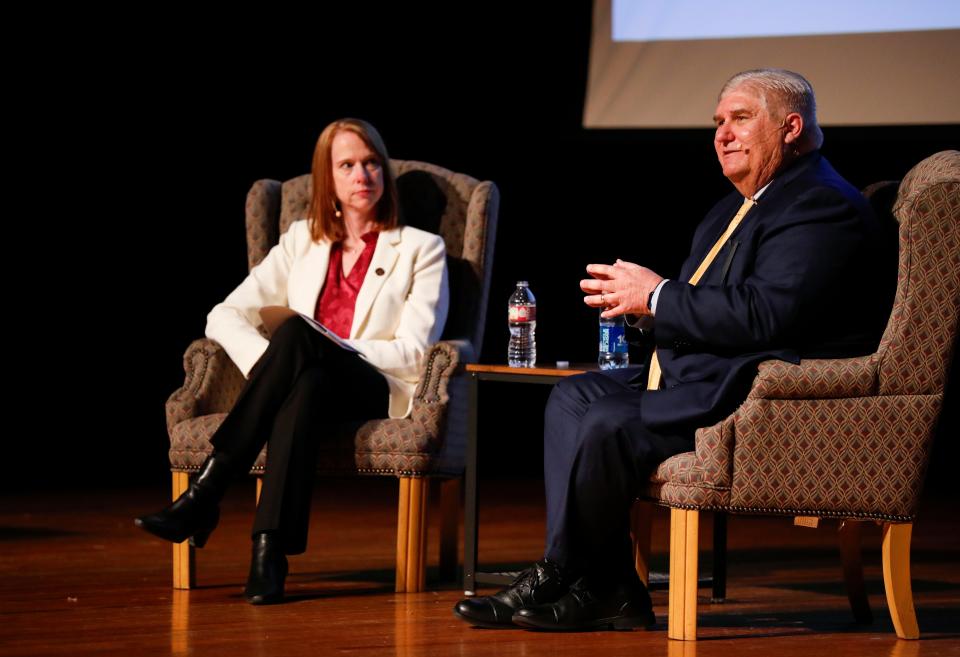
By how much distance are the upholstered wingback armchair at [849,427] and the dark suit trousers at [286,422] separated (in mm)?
962

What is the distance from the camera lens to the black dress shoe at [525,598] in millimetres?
2943

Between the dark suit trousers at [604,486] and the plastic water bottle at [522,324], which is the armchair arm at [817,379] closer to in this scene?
the dark suit trousers at [604,486]

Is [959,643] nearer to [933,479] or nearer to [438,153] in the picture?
[933,479]

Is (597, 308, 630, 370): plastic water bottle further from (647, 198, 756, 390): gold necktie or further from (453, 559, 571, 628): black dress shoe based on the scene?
(453, 559, 571, 628): black dress shoe

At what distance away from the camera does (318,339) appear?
3455 mm

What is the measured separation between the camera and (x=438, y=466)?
3.53 m

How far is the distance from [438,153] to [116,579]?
3032 mm

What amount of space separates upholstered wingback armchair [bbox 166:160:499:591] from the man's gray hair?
3.54 feet

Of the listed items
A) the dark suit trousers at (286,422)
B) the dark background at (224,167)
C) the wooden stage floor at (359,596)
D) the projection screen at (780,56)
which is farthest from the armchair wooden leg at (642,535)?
the dark background at (224,167)

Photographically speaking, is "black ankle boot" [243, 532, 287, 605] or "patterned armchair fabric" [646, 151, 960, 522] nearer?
"patterned armchair fabric" [646, 151, 960, 522]

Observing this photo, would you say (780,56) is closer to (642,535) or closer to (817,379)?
(642,535)

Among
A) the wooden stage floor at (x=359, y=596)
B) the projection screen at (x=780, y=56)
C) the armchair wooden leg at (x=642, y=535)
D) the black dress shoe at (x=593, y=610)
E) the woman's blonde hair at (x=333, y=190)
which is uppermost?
the projection screen at (x=780, y=56)

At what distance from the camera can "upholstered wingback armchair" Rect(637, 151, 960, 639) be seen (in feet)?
9.26

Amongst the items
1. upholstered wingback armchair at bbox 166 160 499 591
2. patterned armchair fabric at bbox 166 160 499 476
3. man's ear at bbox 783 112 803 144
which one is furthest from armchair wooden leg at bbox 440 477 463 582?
man's ear at bbox 783 112 803 144
